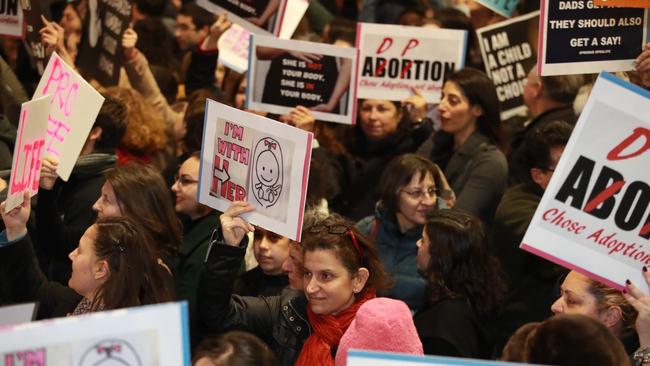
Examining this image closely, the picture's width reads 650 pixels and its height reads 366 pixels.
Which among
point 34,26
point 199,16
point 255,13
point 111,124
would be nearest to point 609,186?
point 111,124

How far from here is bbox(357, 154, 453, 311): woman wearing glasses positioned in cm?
575

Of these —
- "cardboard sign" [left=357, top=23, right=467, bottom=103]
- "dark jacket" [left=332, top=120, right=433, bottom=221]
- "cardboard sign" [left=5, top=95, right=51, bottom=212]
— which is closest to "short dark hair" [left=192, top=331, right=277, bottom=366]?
"cardboard sign" [left=5, top=95, right=51, bottom=212]

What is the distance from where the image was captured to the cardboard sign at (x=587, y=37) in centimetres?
550

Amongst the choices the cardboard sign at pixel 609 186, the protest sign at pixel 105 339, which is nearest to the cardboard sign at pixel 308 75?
the cardboard sign at pixel 609 186

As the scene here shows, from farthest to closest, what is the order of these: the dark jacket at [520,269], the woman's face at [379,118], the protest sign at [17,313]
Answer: the woman's face at [379,118], the dark jacket at [520,269], the protest sign at [17,313]

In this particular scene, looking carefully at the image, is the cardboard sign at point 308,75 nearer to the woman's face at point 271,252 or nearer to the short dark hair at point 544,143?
the short dark hair at point 544,143

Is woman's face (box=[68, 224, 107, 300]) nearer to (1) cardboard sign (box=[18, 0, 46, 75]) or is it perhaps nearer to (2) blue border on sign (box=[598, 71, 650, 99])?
(2) blue border on sign (box=[598, 71, 650, 99])

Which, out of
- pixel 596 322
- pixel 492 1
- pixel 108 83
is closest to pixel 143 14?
pixel 108 83

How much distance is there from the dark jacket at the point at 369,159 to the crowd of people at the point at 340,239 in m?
0.01

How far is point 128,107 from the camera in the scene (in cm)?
665

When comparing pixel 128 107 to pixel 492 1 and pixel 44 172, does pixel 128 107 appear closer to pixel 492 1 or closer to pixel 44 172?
pixel 44 172

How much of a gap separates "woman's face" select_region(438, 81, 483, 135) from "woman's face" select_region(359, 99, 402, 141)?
2.63 ft

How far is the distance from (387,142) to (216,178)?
270 cm

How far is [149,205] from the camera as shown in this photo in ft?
17.9
